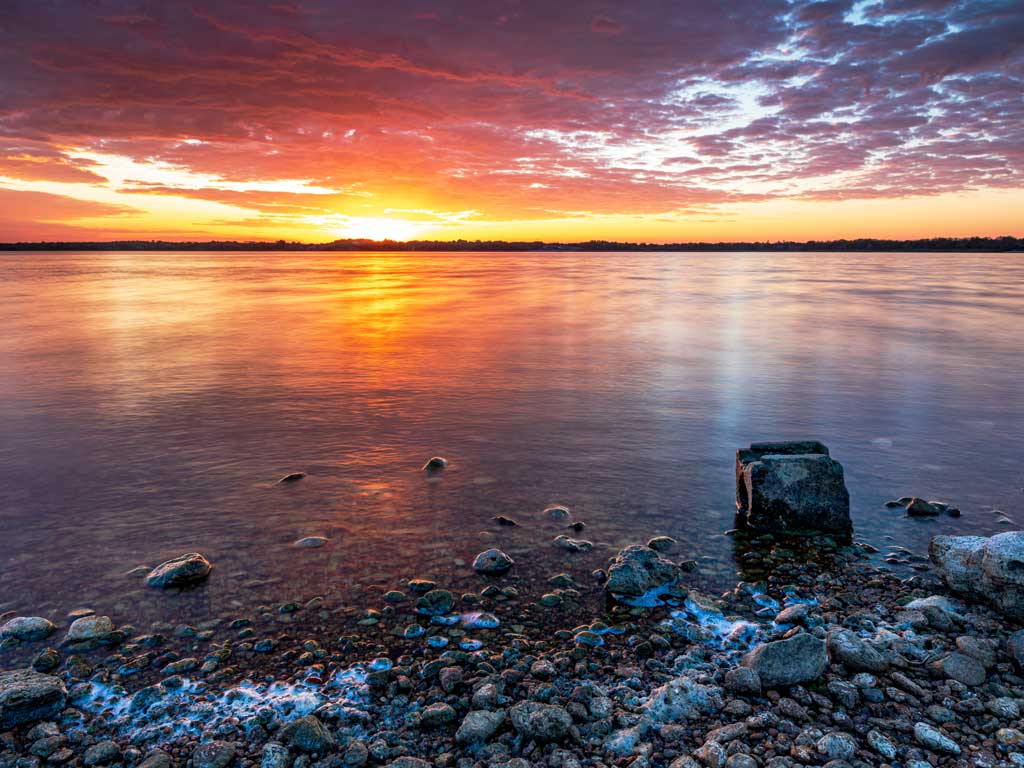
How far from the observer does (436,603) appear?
4.93 meters

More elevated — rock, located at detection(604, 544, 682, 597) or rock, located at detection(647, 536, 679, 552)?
rock, located at detection(604, 544, 682, 597)

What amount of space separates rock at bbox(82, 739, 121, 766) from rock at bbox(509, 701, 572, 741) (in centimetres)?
229

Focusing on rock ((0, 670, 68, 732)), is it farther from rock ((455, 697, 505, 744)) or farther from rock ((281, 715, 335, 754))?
rock ((455, 697, 505, 744))

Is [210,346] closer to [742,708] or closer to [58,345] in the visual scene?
[58,345]

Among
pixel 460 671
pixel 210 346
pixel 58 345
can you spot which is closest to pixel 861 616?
pixel 460 671

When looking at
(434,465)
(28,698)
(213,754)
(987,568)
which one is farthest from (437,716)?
(434,465)

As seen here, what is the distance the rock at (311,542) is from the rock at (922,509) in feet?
20.8

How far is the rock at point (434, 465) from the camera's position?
8.07 m

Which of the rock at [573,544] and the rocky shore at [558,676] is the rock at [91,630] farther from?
the rock at [573,544]

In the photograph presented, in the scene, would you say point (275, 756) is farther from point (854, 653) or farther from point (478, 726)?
point (854, 653)

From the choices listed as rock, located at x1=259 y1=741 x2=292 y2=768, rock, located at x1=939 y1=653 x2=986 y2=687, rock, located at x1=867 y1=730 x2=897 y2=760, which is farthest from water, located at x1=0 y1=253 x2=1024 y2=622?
rock, located at x1=867 y1=730 x2=897 y2=760

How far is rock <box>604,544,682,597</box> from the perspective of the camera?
200 inches

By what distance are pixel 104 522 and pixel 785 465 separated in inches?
288

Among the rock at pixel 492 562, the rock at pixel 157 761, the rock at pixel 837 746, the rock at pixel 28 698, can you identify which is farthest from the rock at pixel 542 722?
the rock at pixel 28 698
